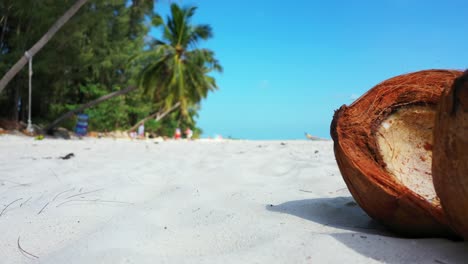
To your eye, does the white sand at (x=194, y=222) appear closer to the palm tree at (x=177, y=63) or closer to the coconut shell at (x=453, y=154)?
the coconut shell at (x=453, y=154)

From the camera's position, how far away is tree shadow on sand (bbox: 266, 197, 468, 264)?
98 cm

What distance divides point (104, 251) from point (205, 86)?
1930 cm

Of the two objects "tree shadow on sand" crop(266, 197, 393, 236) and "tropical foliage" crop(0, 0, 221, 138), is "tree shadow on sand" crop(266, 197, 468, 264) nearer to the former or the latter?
"tree shadow on sand" crop(266, 197, 393, 236)

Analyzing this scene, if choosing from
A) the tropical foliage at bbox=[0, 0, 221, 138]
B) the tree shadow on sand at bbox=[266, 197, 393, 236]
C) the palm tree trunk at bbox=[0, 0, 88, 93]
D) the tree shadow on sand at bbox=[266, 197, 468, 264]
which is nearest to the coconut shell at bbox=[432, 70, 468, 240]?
the tree shadow on sand at bbox=[266, 197, 468, 264]

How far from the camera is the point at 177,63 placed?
61.8 ft

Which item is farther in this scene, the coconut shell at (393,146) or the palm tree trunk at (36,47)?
the palm tree trunk at (36,47)

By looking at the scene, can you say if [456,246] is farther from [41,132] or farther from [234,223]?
[41,132]

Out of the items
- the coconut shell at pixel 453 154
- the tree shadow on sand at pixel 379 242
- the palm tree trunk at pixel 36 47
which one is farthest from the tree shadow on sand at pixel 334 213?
the palm tree trunk at pixel 36 47

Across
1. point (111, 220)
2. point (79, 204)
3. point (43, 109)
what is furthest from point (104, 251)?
point (43, 109)

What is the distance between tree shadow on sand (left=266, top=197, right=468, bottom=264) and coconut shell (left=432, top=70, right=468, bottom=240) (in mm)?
80

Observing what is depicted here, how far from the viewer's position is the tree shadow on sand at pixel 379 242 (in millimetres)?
982

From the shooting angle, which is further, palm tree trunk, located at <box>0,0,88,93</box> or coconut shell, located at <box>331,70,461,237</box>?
palm tree trunk, located at <box>0,0,88,93</box>

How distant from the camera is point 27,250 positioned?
3.99 ft

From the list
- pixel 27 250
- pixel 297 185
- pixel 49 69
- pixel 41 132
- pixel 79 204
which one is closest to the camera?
pixel 27 250
